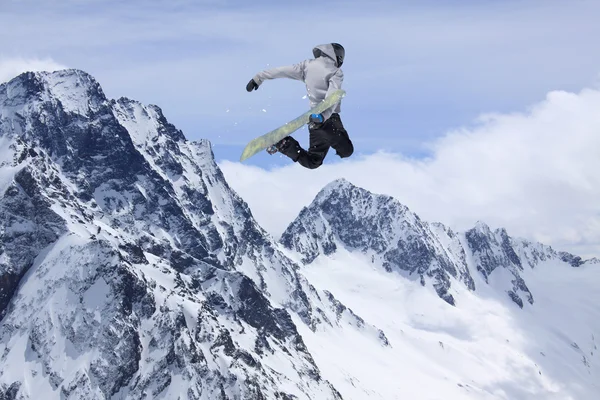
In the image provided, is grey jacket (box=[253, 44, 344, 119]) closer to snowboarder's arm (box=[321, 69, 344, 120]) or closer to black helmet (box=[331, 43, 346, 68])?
snowboarder's arm (box=[321, 69, 344, 120])

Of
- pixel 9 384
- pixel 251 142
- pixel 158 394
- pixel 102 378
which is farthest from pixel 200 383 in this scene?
pixel 251 142

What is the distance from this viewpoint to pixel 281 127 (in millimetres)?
19859

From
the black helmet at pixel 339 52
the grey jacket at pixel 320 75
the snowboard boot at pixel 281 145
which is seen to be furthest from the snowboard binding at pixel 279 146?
the black helmet at pixel 339 52

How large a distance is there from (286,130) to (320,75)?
1.77 meters

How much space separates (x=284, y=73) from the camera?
1938 centimetres

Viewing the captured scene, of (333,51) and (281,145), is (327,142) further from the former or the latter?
(333,51)

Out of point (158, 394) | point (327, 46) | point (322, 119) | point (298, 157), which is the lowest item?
point (158, 394)

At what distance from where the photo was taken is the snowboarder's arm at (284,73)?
19.1 m

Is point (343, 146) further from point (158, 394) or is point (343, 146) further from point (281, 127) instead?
point (158, 394)

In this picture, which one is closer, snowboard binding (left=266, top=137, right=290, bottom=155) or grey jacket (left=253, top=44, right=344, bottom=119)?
grey jacket (left=253, top=44, right=344, bottom=119)

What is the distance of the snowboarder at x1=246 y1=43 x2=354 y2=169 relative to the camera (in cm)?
1847

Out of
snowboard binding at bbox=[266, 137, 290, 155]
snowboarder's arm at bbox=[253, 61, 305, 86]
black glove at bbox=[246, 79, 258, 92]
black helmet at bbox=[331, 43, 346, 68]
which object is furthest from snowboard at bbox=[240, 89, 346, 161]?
black glove at bbox=[246, 79, 258, 92]

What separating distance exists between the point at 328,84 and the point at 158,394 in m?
190

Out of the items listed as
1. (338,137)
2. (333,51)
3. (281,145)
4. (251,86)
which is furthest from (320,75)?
(281,145)
